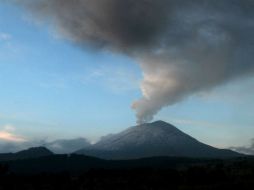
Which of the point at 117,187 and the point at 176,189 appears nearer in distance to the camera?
the point at 176,189

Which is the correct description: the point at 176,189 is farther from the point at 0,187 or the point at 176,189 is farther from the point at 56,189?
the point at 0,187

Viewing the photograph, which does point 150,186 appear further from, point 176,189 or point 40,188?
point 40,188

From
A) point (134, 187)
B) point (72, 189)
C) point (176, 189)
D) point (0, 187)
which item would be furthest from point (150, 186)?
point (0, 187)

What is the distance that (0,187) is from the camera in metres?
194

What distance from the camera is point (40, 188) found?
197875mm

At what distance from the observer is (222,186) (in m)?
181

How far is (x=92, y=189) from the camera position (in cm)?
19362

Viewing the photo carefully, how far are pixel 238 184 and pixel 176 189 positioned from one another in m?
25.8

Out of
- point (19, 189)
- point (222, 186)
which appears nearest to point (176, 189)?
point (222, 186)

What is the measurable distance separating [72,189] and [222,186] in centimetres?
6458

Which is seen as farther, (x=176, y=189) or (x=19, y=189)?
(x=19, y=189)

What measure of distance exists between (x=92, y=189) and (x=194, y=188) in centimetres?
4492

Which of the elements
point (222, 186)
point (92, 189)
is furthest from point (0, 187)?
point (222, 186)

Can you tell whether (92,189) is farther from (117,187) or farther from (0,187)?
(0,187)
